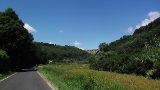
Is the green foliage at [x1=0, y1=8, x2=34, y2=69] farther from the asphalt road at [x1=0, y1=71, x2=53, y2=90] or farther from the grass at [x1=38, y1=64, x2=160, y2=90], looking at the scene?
the grass at [x1=38, y1=64, x2=160, y2=90]

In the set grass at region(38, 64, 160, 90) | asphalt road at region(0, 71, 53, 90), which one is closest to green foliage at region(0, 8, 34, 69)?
asphalt road at region(0, 71, 53, 90)

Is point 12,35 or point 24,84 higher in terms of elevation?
point 12,35

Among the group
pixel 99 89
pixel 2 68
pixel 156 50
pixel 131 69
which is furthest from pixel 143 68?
pixel 99 89

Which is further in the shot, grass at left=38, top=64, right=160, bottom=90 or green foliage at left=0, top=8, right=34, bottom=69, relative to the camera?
green foliage at left=0, top=8, right=34, bottom=69

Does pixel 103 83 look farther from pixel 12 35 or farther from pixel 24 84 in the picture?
pixel 12 35

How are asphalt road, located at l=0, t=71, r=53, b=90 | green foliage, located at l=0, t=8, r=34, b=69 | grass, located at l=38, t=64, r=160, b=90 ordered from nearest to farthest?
grass, located at l=38, t=64, r=160, b=90, asphalt road, located at l=0, t=71, r=53, b=90, green foliage, located at l=0, t=8, r=34, b=69

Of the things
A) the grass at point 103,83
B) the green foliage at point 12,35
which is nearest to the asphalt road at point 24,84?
the grass at point 103,83

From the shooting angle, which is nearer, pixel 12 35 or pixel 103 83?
pixel 103 83

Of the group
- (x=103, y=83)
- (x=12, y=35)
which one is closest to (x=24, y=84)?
(x=103, y=83)

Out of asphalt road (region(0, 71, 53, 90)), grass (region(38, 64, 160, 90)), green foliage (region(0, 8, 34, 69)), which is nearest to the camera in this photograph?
grass (region(38, 64, 160, 90))

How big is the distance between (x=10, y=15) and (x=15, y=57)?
9633 millimetres

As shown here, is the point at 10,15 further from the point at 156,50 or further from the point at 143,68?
the point at 156,50

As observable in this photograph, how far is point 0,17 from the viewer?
71188 mm

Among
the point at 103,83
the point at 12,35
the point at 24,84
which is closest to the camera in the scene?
the point at 103,83
